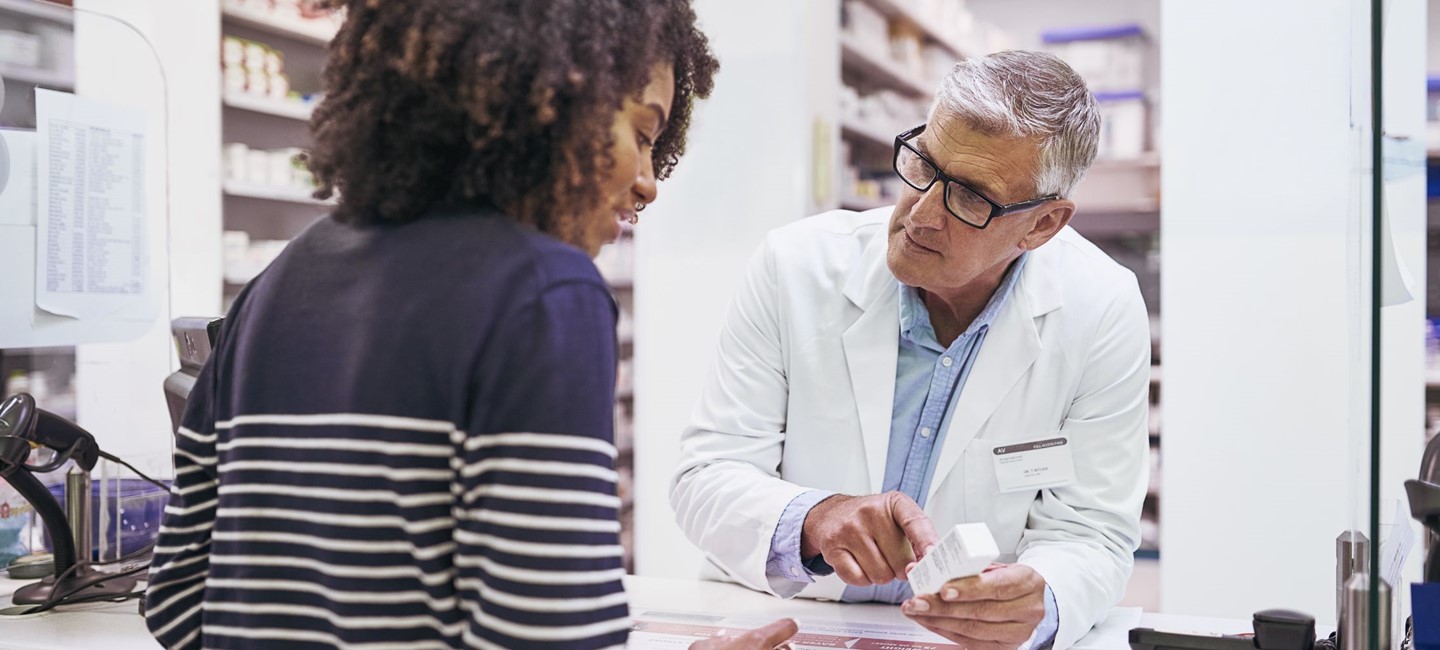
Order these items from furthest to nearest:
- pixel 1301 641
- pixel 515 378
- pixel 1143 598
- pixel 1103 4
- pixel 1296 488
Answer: pixel 1103 4 < pixel 1143 598 < pixel 1296 488 < pixel 1301 641 < pixel 515 378

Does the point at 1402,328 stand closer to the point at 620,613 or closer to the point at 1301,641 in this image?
the point at 1301,641

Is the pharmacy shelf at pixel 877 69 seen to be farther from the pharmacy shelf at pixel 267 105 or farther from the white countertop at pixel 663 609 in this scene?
the white countertop at pixel 663 609

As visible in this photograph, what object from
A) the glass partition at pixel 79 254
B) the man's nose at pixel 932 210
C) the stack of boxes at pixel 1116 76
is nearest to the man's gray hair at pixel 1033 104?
the man's nose at pixel 932 210

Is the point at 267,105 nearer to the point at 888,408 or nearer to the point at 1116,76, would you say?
the point at 888,408

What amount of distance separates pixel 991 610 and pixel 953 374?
1.94 feet

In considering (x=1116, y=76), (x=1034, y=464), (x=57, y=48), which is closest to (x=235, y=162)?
(x=57, y=48)

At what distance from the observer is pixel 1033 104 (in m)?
1.82

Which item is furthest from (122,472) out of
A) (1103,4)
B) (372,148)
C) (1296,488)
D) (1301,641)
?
(1103,4)

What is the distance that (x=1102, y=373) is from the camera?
1.94 metres

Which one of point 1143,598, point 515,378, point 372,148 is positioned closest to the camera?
point 515,378

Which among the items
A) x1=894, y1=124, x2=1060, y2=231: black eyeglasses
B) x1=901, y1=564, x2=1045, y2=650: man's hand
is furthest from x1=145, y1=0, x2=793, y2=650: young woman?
x1=894, y1=124, x2=1060, y2=231: black eyeglasses

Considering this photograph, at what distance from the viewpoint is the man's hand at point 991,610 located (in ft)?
4.62

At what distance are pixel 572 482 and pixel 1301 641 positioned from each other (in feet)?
2.98

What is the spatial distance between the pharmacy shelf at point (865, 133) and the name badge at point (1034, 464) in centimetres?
337
